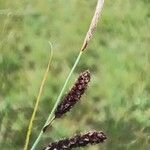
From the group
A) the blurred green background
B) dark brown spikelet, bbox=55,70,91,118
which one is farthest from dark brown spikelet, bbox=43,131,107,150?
the blurred green background

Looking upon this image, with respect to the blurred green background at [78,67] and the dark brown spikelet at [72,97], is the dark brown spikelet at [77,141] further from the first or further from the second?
the blurred green background at [78,67]

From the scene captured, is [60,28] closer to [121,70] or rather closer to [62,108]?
[121,70]

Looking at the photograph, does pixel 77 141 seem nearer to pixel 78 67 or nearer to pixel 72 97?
pixel 72 97

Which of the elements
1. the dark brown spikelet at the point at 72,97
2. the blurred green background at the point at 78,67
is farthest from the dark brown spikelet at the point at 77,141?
the blurred green background at the point at 78,67

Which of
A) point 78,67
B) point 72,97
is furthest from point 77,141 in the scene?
point 78,67

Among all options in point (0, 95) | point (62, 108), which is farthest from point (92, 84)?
point (62, 108)

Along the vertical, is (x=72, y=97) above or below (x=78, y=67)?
above
